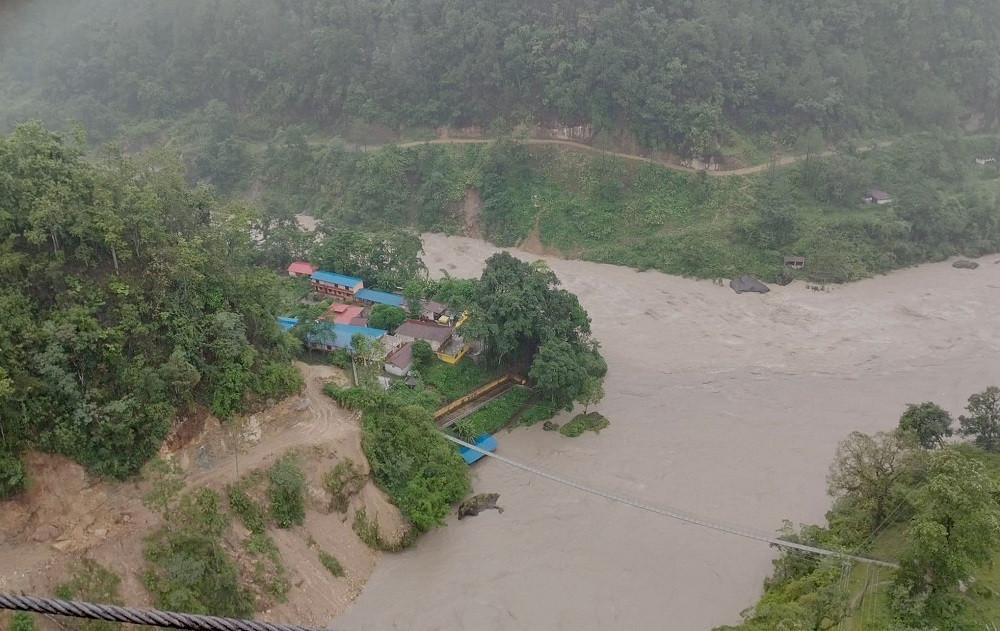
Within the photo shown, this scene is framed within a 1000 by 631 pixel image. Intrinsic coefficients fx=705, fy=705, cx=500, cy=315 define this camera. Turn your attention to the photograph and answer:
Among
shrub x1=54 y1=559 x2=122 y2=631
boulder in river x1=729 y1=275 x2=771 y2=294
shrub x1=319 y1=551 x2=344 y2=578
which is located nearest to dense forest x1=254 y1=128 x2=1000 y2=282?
boulder in river x1=729 y1=275 x2=771 y2=294

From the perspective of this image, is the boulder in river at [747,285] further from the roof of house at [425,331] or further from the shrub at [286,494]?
the shrub at [286,494]

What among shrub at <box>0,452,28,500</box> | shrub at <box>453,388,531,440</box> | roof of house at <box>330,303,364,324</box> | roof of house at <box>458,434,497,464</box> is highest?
shrub at <box>0,452,28,500</box>

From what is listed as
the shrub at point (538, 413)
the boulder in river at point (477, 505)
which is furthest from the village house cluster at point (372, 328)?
the boulder in river at point (477, 505)

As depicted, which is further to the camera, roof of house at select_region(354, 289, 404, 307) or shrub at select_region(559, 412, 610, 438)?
roof of house at select_region(354, 289, 404, 307)

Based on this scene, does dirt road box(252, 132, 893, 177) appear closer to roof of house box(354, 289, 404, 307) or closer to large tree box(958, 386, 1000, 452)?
roof of house box(354, 289, 404, 307)

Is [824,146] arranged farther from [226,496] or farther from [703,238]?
[226,496]

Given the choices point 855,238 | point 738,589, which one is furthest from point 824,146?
point 738,589

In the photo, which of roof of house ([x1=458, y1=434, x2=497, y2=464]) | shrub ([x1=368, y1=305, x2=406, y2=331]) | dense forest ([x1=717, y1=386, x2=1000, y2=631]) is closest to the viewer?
dense forest ([x1=717, y1=386, x2=1000, y2=631])
